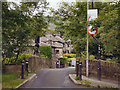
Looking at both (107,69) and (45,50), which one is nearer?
(107,69)

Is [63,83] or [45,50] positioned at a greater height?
[45,50]

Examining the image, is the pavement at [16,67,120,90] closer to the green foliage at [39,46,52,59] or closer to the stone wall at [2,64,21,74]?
the stone wall at [2,64,21,74]

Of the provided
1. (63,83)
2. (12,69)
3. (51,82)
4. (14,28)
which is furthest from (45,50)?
(63,83)

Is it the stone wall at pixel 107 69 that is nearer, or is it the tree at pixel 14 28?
the tree at pixel 14 28

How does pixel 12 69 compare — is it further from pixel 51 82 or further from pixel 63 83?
pixel 63 83

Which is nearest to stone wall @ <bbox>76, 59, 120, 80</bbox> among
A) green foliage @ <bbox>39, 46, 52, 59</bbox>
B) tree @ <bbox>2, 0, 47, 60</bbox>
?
tree @ <bbox>2, 0, 47, 60</bbox>

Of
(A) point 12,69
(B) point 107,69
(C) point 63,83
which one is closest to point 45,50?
(A) point 12,69

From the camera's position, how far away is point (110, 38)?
10.5 meters

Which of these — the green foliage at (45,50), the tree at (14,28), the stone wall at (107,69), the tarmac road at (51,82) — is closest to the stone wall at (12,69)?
the tree at (14,28)

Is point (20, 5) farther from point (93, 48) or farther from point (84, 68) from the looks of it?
point (93, 48)

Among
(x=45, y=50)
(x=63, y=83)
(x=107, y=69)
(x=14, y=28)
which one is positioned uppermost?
(x=14, y=28)

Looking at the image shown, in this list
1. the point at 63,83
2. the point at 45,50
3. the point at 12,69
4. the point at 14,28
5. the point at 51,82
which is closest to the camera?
the point at 63,83

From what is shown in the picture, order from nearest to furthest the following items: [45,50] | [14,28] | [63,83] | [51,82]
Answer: [63,83] < [51,82] < [14,28] < [45,50]

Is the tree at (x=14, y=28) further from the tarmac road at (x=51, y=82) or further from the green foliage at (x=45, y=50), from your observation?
the green foliage at (x=45, y=50)
